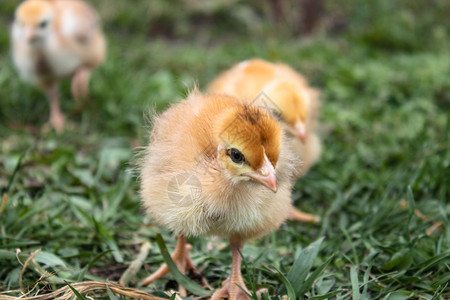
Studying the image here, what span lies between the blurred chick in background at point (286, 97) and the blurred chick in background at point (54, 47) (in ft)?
6.02

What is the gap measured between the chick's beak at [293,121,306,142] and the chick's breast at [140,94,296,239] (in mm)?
779

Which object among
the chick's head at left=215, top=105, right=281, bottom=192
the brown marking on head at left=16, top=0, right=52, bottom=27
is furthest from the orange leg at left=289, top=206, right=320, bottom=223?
the brown marking on head at left=16, top=0, right=52, bottom=27

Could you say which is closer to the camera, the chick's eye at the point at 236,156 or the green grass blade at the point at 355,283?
the chick's eye at the point at 236,156

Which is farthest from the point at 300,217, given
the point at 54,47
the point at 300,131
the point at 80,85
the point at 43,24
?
the point at 43,24

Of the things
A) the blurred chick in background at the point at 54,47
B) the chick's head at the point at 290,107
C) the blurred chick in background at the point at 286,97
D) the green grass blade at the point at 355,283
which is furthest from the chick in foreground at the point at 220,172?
the blurred chick in background at the point at 54,47

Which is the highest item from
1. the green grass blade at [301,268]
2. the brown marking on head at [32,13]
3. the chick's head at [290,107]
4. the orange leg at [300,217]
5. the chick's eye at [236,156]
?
the brown marking on head at [32,13]

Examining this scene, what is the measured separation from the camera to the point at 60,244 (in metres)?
2.99

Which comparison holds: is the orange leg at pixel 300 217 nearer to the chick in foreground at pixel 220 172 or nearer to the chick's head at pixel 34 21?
the chick in foreground at pixel 220 172

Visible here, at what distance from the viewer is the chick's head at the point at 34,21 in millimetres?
4555

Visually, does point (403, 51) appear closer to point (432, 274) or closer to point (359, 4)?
point (359, 4)

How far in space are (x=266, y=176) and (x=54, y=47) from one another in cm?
336

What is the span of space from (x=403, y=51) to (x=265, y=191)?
4.55 m

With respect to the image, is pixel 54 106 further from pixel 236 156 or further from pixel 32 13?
pixel 236 156

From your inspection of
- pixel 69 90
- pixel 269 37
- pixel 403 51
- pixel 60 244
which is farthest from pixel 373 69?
pixel 60 244
